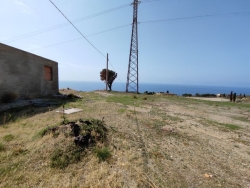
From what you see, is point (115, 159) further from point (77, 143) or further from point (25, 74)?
point (25, 74)

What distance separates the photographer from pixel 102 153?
305 centimetres

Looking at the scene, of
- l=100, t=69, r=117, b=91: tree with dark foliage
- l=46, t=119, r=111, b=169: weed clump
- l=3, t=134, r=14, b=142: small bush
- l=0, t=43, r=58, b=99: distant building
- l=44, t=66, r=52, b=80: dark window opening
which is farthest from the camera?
l=100, t=69, r=117, b=91: tree with dark foliage

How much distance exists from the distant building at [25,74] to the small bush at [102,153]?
341 inches

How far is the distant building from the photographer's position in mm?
8445

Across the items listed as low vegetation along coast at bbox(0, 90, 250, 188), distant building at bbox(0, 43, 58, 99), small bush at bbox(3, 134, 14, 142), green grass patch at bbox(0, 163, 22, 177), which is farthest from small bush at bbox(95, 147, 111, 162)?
distant building at bbox(0, 43, 58, 99)

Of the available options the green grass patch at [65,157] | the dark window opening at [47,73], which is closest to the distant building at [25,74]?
the dark window opening at [47,73]

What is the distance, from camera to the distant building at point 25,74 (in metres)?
8.44

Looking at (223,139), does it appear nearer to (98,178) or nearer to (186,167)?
(186,167)

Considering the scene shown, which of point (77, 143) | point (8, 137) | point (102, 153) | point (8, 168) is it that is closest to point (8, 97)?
point (8, 137)

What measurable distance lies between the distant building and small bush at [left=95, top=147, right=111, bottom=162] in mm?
8672

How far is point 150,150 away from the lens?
138 inches

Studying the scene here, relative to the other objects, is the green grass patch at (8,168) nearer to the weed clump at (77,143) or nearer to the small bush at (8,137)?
the weed clump at (77,143)

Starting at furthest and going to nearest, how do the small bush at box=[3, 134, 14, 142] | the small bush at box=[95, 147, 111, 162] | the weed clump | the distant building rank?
the distant building < the small bush at box=[3, 134, 14, 142] < the small bush at box=[95, 147, 111, 162] < the weed clump

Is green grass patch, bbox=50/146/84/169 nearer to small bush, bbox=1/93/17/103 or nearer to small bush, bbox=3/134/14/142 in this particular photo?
small bush, bbox=3/134/14/142
